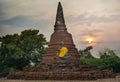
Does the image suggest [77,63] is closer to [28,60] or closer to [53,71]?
[53,71]

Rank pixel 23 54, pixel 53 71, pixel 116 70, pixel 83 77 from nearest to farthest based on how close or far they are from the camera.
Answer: pixel 83 77
pixel 53 71
pixel 116 70
pixel 23 54

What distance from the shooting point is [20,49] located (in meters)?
59.0

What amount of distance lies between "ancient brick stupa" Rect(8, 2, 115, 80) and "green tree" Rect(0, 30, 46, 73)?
14.8m

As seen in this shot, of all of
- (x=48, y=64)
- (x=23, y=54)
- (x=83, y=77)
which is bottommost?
(x=83, y=77)

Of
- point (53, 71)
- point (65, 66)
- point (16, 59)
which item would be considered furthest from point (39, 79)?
point (16, 59)

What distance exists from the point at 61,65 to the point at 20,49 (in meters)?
18.7

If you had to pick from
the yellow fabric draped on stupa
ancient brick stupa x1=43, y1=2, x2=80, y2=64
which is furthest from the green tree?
the yellow fabric draped on stupa

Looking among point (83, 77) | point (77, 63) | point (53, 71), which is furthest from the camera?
point (77, 63)

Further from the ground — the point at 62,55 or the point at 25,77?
the point at 62,55

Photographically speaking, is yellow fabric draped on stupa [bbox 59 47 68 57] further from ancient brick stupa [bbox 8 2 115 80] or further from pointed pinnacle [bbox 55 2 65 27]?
pointed pinnacle [bbox 55 2 65 27]

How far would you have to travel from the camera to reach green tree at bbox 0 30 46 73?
58.2 meters

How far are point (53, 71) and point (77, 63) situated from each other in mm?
4706

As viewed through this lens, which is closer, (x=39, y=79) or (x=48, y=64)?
(x=39, y=79)

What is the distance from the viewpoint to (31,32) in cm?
6053
